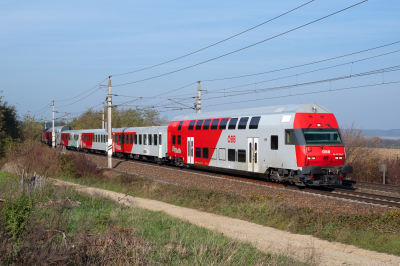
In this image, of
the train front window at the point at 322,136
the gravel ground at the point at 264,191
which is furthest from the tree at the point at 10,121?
the train front window at the point at 322,136

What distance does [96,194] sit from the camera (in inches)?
656

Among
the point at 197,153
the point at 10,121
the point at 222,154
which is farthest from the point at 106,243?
the point at 10,121

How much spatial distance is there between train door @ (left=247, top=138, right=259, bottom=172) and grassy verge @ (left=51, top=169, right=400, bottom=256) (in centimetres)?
416

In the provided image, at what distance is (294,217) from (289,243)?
8.94 feet

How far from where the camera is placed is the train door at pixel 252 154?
66.2ft

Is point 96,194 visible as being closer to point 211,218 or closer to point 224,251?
point 211,218

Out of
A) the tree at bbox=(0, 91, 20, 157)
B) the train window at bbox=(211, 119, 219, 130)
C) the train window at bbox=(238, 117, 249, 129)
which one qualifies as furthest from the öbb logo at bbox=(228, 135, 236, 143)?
the tree at bbox=(0, 91, 20, 157)

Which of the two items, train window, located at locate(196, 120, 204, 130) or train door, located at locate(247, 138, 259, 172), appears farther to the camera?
train window, located at locate(196, 120, 204, 130)

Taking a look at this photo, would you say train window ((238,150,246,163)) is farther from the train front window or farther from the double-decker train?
the train front window

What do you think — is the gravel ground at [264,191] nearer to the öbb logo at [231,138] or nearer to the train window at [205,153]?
the train window at [205,153]

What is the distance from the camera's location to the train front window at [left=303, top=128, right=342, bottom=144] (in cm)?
1753

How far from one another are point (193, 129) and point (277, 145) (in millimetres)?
8031

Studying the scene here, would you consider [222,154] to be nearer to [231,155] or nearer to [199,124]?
[231,155]

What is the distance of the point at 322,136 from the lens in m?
18.0
